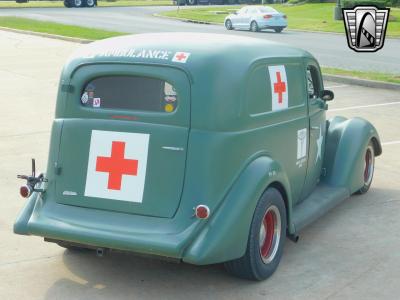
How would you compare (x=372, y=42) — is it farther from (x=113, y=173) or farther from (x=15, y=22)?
(x=113, y=173)

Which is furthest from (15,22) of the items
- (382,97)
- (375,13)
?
(382,97)

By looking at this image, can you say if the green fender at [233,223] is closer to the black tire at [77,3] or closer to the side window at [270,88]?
the side window at [270,88]

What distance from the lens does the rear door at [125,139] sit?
5.12 metres

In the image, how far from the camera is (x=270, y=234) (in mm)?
5602

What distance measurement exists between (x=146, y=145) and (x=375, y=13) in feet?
99.4

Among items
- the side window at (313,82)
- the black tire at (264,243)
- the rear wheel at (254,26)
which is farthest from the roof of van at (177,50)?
the rear wheel at (254,26)

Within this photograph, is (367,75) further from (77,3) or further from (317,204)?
(77,3)

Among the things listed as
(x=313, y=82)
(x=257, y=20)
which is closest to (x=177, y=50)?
(x=313, y=82)

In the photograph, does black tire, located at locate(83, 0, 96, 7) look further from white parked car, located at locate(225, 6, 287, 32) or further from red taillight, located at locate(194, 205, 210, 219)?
red taillight, located at locate(194, 205, 210, 219)

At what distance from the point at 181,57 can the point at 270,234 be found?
1.55 m

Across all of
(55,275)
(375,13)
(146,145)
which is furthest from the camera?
(375,13)

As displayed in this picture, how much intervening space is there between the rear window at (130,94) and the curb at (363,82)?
11217mm

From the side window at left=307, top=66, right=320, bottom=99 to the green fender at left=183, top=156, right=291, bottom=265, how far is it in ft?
5.30

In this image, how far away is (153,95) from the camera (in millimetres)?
5297
